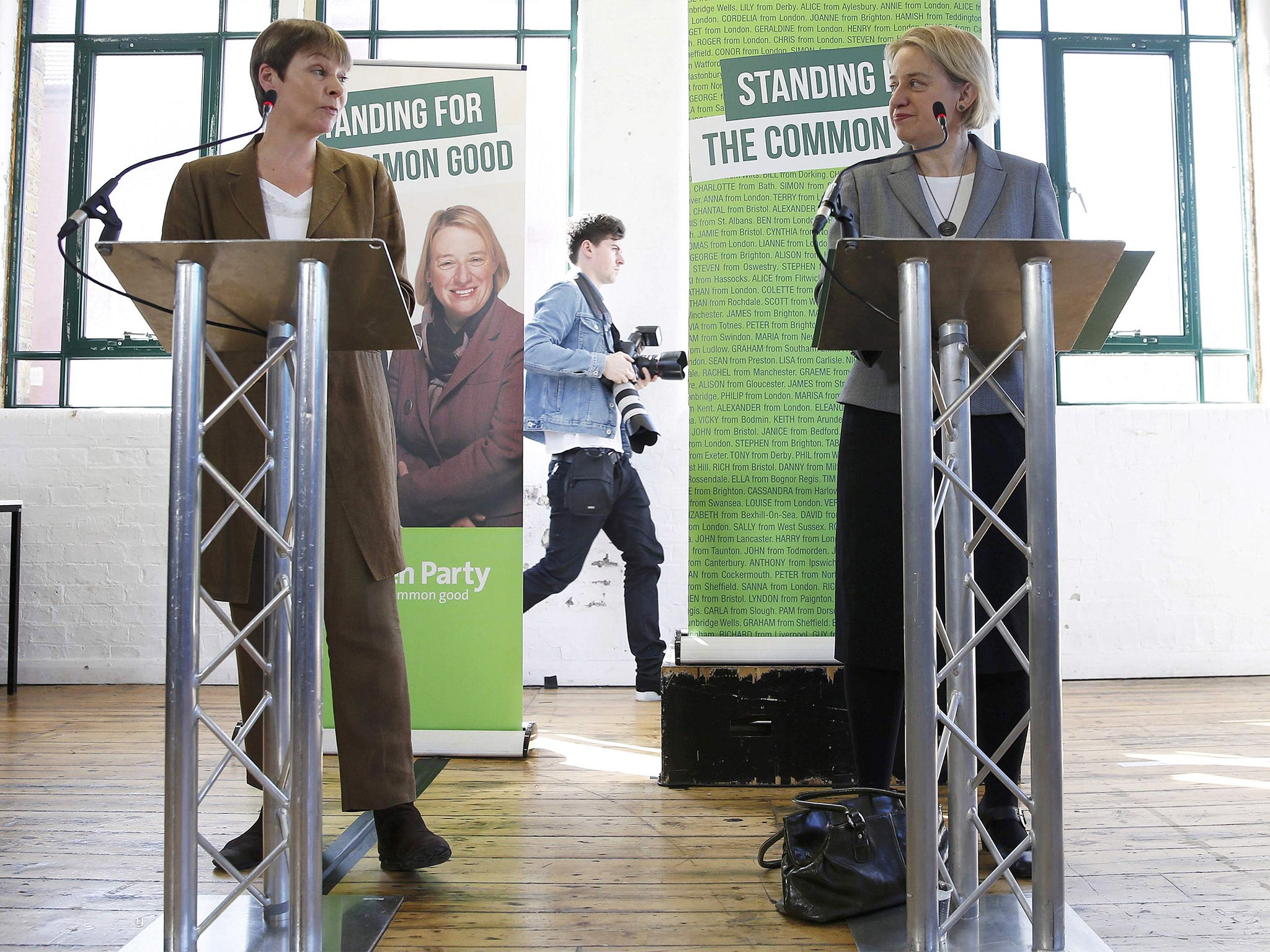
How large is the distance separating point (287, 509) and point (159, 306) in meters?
0.34

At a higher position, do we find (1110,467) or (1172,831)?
(1110,467)

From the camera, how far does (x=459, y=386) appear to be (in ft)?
9.68

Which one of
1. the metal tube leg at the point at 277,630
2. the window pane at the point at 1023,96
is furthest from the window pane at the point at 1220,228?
the metal tube leg at the point at 277,630

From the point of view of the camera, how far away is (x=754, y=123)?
8.79 feet

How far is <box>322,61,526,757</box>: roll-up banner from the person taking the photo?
9.44ft

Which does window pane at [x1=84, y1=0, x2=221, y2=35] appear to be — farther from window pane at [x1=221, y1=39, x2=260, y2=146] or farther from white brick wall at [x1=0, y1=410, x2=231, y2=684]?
white brick wall at [x1=0, y1=410, x2=231, y2=684]

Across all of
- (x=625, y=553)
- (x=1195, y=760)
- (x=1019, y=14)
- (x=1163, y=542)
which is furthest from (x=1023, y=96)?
(x=1195, y=760)

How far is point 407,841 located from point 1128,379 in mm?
4224

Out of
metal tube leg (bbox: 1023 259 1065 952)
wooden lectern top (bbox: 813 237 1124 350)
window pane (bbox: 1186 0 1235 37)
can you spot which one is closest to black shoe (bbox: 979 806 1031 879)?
metal tube leg (bbox: 1023 259 1065 952)

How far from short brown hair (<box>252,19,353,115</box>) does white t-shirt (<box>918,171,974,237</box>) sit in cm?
104

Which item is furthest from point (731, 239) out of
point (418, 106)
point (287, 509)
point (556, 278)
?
point (556, 278)

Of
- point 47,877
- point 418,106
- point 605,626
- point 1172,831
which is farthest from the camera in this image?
point 605,626

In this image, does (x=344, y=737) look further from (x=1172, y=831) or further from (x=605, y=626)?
(x=605, y=626)

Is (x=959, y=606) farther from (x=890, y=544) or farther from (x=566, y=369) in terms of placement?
(x=566, y=369)
